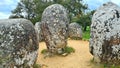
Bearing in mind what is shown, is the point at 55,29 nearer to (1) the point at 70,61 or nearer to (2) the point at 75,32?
(1) the point at 70,61

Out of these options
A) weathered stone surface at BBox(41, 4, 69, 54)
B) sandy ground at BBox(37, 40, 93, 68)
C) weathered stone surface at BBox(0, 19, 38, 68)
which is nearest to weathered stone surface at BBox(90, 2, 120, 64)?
sandy ground at BBox(37, 40, 93, 68)

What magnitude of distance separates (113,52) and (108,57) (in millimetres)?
310

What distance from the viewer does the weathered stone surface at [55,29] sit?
60.5ft

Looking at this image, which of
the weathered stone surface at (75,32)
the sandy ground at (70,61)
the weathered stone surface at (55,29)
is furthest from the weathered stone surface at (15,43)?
the weathered stone surface at (75,32)

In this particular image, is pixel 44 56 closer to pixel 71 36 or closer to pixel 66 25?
pixel 66 25

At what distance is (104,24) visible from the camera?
1479cm

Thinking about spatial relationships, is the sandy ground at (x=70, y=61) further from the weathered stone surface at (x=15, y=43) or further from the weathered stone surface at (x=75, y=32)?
the weathered stone surface at (x=75, y=32)

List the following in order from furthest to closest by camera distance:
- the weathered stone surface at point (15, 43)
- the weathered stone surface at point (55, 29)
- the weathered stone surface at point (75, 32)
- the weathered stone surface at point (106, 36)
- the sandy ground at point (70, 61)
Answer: the weathered stone surface at point (75, 32) < the weathered stone surface at point (55, 29) < the sandy ground at point (70, 61) < the weathered stone surface at point (106, 36) < the weathered stone surface at point (15, 43)

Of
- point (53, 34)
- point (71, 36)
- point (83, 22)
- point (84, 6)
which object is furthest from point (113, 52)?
point (84, 6)

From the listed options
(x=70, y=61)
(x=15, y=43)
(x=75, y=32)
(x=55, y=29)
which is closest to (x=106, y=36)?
(x=70, y=61)

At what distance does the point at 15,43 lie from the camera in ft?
35.7

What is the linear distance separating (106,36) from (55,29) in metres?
4.52

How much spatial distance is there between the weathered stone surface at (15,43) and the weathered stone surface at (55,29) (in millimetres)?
7064

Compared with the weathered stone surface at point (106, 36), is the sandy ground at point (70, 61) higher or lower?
lower
